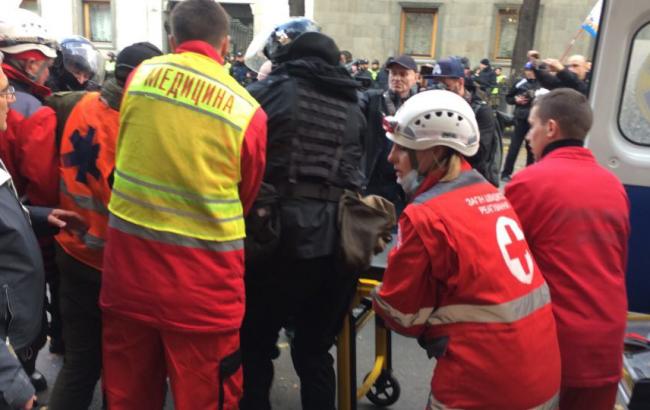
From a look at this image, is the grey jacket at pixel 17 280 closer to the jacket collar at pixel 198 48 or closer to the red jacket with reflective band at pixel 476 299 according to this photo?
the jacket collar at pixel 198 48

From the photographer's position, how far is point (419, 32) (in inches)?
861

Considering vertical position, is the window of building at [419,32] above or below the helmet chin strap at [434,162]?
above

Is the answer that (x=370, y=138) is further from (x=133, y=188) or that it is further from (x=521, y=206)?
(x=133, y=188)

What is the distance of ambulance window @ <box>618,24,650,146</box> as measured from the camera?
293 cm

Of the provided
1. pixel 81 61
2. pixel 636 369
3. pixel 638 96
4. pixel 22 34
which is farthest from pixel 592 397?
pixel 81 61

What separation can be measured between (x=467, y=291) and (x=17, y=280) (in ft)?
4.76

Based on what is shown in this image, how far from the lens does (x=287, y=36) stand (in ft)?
9.92

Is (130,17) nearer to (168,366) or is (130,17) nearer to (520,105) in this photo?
(520,105)

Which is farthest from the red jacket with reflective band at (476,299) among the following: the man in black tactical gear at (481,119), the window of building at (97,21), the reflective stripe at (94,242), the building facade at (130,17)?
the window of building at (97,21)

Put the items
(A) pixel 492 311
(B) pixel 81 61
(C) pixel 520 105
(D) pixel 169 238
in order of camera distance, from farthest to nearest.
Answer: (C) pixel 520 105 < (B) pixel 81 61 < (D) pixel 169 238 < (A) pixel 492 311

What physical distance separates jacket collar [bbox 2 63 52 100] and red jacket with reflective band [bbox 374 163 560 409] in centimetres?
200

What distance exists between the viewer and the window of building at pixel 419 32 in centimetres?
2162

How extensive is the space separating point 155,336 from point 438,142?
1311mm

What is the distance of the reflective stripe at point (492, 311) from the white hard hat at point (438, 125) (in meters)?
0.56
